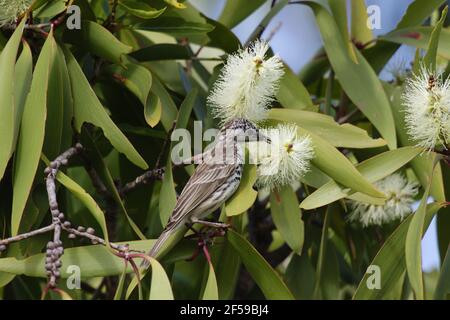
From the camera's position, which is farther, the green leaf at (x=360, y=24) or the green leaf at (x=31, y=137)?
the green leaf at (x=360, y=24)

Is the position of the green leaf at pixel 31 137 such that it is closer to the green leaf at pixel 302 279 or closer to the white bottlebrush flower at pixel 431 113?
the white bottlebrush flower at pixel 431 113

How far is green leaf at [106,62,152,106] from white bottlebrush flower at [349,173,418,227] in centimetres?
82

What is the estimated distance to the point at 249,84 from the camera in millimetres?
2615

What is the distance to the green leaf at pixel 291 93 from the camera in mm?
3168

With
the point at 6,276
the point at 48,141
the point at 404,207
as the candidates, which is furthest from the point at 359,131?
the point at 6,276

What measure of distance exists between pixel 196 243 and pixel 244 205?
0.26 meters

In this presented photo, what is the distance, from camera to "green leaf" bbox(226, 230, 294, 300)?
2.75 metres

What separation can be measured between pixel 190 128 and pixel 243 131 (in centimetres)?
36

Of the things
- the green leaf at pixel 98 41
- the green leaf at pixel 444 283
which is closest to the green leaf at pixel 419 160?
the green leaf at pixel 444 283

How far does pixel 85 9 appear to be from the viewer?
9.96 feet

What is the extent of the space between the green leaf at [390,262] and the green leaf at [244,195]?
0.42 m

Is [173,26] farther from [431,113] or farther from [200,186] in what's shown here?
[431,113]

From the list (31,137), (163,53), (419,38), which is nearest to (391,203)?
A: (419,38)
